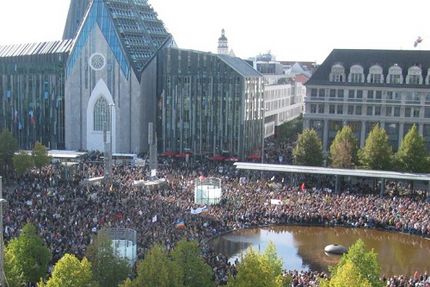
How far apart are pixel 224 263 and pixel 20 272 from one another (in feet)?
36.7

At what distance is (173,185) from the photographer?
58.6m

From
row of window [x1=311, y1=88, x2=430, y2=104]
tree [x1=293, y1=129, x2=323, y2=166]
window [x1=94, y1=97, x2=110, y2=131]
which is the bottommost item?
tree [x1=293, y1=129, x2=323, y2=166]

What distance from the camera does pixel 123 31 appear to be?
86.7 m

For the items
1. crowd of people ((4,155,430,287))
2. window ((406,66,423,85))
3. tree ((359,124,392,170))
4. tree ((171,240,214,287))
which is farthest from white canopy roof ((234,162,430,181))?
tree ((171,240,214,287))

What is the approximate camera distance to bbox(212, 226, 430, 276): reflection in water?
40.4 meters

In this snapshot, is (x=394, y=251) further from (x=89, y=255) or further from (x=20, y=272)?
(x=20, y=272)

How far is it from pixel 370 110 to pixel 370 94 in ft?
6.50

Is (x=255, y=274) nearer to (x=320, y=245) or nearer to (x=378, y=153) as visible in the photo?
(x=320, y=245)

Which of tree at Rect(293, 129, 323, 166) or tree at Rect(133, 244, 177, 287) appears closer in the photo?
tree at Rect(133, 244, 177, 287)

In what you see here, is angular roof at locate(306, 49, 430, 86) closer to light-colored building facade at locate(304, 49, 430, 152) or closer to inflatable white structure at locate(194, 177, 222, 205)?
light-colored building facade at locate(304, 49, 430, 152)

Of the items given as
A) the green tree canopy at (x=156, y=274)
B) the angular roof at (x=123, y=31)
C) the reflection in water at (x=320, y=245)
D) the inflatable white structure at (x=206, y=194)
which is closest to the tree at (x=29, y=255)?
the green tree canopy at (x=156, y=274)

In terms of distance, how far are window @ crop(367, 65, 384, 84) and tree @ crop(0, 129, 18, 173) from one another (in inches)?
1683

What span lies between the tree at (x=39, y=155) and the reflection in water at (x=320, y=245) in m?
26.6

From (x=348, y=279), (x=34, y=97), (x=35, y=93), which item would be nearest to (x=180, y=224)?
(x=348, y=279)
